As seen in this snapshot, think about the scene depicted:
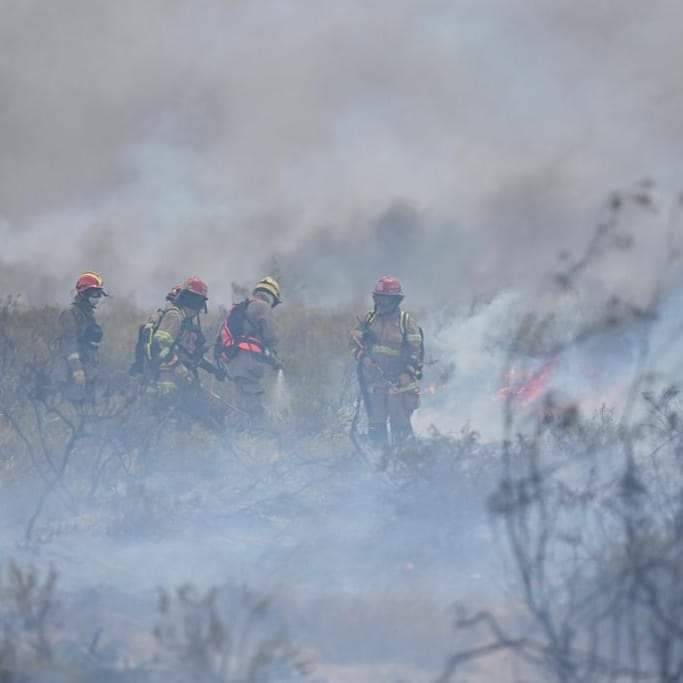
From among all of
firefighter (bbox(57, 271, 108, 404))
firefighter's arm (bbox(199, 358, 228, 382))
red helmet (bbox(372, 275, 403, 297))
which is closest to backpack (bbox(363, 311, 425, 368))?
red helmet (bbox(372, 275, 403, 297))

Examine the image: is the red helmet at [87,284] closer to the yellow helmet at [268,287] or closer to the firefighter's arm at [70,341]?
the firefighter's arm at [70,341]

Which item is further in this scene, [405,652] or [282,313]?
[282,313]

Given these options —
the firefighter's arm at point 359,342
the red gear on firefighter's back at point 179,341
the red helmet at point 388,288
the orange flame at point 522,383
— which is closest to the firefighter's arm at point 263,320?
the red gear on firefighter's back at point 179,341

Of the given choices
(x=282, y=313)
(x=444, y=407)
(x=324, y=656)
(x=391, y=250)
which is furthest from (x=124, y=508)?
(x=391, y=250)

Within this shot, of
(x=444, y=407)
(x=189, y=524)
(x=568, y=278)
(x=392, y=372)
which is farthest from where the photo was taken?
(x=444, y=407)

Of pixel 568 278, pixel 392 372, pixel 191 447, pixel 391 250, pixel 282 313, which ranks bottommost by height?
pixel 568 278

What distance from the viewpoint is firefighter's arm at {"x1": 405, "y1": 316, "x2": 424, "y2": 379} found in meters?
9.33

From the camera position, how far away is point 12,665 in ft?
12.4

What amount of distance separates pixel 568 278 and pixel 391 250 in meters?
17.1

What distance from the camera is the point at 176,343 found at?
8.97 metres

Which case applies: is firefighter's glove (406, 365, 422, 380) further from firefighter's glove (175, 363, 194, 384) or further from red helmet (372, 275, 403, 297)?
firefighter's glove (175, 363, 194, 384)

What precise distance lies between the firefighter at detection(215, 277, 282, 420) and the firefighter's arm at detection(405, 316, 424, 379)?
111 centimetres

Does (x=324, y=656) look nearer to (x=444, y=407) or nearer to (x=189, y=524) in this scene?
(x=189, y=524)

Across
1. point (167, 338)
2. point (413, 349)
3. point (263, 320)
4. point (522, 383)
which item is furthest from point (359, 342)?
point (522, 383)
